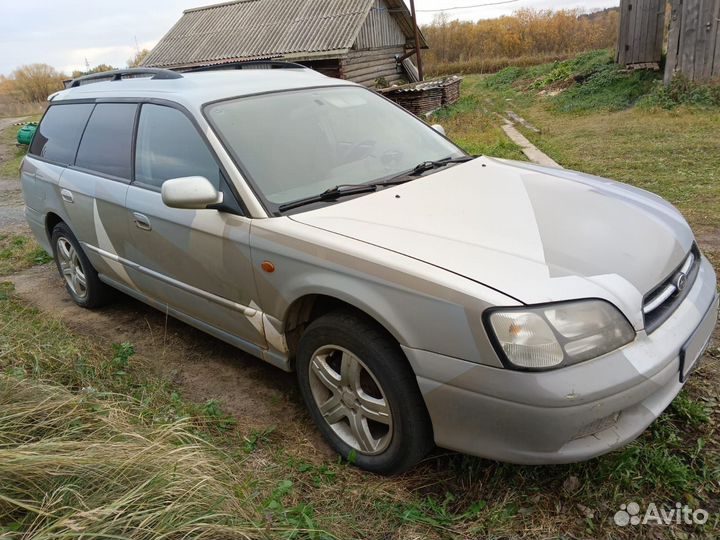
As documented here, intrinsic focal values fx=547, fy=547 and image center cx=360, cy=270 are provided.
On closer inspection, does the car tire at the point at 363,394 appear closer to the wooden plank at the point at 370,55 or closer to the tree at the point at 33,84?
the wooden plank at the point at 370,55

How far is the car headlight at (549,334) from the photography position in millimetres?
1907

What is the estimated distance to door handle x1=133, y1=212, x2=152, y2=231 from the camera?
3328 mm

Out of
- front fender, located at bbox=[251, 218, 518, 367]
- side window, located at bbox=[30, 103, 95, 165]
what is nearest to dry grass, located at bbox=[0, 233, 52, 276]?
side window, located at bbox=[30, 103, 95, 165]

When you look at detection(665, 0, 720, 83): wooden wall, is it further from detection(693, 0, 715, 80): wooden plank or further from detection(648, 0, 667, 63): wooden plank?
detection(648, 0, 667, 63): wooden plank

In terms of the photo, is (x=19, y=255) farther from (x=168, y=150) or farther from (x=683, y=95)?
(x=683, y=95)

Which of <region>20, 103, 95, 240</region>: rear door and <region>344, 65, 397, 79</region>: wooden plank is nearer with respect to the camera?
<region>20, 103, 95, 240</region>: rear door

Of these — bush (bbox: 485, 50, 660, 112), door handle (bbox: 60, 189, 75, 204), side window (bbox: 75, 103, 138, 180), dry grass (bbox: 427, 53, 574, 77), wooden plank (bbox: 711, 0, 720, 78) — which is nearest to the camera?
side window (bbox: 75, 103, 138, 180)

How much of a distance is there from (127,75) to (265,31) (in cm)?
1663

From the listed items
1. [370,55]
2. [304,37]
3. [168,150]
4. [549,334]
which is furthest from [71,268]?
[370,55]

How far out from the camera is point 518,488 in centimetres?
230

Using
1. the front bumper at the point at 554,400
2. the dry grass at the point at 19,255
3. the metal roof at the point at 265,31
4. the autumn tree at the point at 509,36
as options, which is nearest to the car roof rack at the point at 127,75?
the dry grass at the point at 19,255

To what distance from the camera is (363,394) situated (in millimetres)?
2451

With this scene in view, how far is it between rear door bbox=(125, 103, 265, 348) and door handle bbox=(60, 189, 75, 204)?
2.79 feet

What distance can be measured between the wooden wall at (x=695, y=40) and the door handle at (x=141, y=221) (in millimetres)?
11444
